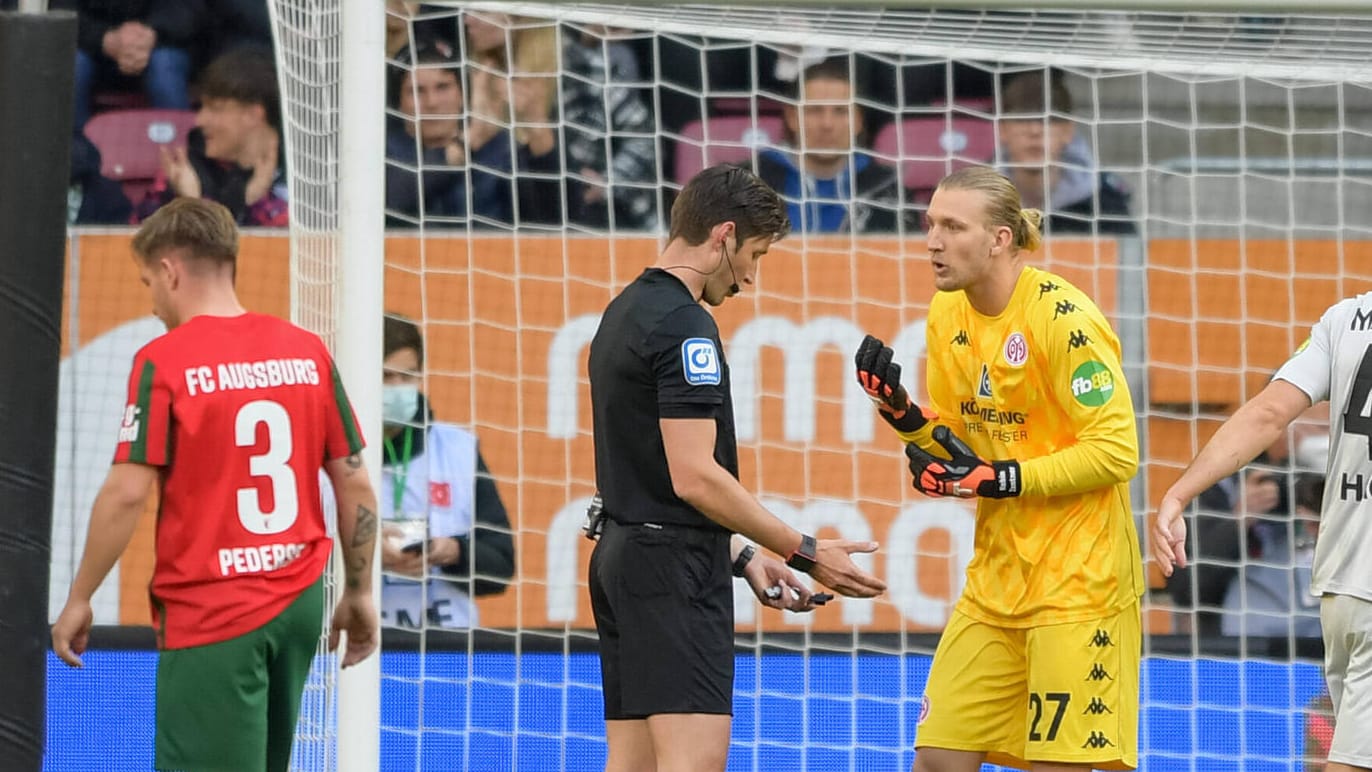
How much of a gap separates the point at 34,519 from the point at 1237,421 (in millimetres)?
2675

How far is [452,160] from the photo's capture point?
8.06 meters

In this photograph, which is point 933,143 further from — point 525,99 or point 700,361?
point 700,361

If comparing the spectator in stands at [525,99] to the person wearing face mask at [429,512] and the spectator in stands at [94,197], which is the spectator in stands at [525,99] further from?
the spectator in stands at [94,197]

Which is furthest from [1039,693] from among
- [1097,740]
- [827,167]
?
[827,167]

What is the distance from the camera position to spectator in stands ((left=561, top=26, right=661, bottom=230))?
8.15 m

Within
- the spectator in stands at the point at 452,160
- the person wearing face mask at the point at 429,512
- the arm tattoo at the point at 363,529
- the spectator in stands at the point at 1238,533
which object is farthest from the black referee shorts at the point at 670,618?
the spectator in stands at the point at 1238,533

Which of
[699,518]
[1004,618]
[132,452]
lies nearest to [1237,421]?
[1004,618]

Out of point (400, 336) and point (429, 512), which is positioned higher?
point (400, 336)

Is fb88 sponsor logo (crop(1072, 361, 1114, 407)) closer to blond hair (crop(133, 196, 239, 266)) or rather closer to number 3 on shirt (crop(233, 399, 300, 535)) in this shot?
number 3 on shirt (crop(233, 399, 300, 535))

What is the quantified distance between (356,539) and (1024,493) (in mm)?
1606

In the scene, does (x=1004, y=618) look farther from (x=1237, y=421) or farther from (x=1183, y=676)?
(x=1183, y=676)

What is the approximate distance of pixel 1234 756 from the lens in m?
6.55

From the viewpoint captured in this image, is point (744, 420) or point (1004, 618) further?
point (744, 420)

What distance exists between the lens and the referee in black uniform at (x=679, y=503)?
385cm
